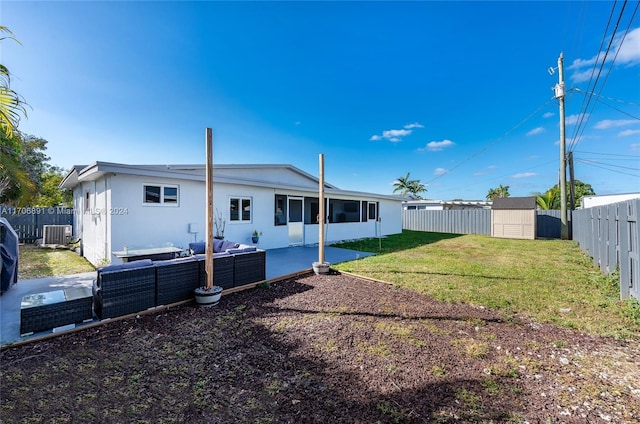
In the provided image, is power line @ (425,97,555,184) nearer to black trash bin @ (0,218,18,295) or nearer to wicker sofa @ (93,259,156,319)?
wicker sofa @ (93,259,156,319)

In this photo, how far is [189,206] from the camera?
8.05 metres

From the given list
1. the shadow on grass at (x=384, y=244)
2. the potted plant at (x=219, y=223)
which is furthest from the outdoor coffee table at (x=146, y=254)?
the shadow on grass at (x=384, y=244)

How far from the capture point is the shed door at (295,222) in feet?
36.7

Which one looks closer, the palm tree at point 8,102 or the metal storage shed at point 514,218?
the palm tree at point 8,102

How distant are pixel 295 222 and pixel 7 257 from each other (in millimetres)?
8081

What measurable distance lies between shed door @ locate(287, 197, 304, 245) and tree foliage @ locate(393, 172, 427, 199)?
31223 mm

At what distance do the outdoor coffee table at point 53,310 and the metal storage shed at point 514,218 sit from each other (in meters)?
19.8

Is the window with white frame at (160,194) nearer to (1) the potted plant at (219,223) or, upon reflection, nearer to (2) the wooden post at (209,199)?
(1) the potted plant at (219,223)

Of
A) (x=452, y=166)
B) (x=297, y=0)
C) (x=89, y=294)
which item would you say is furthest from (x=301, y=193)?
(x=452, y=166)

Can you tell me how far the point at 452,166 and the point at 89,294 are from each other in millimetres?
25208

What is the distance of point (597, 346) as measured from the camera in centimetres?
326

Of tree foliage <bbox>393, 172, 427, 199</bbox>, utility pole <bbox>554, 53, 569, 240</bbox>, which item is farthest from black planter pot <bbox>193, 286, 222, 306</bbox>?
tree foliage <bbox>393, 172, 427, 199</bbox>

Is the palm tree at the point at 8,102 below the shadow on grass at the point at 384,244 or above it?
above

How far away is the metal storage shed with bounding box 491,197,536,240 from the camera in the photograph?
51.6 ft
